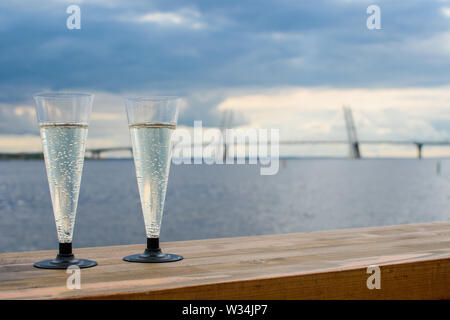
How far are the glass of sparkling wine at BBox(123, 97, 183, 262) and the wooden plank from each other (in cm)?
14

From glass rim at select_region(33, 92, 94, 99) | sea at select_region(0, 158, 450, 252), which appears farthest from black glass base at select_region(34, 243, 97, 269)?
sea at select_region(0, 158, 450, 252)

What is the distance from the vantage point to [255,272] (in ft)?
3.97

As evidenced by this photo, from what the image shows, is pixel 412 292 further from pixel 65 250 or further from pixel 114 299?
pixel 65 250

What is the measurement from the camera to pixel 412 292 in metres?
1.32

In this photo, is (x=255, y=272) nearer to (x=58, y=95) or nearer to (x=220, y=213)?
(x=58, y=95)

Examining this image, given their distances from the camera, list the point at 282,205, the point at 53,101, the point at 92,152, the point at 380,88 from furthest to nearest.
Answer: the point at 380,88, the point at 92,152, the point at 282,205, the point at 53,101

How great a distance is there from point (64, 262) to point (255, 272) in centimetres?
47

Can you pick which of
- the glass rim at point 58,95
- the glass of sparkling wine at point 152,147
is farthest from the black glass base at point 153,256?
the glass rim at point 58,95

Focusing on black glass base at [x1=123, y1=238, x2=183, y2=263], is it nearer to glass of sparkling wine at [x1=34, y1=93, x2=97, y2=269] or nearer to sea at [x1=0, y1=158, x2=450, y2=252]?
glass of sparkling wine at [x1=34, y1=93, x2=97, y2=269]

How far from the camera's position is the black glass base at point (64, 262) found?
1.30 metres

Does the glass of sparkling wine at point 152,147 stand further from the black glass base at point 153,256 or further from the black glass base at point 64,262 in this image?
the black glass base at point 64,262
